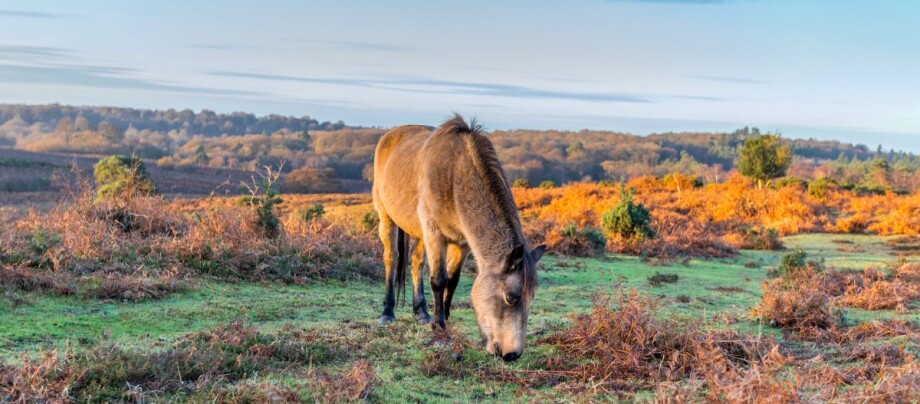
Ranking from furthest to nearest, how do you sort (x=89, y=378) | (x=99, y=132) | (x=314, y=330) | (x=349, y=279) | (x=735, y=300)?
(x=99, y=132), (x=349, y=279), (x=735, y=300), (x=314, y=330), (x=89, y=378)

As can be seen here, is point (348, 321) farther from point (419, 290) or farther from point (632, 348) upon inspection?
point (632, 348)

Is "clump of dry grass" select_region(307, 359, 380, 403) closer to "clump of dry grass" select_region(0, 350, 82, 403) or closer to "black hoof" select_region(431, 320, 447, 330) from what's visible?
"clump of dry grass" select_region(0, 350, 82, 403)

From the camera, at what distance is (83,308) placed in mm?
7543

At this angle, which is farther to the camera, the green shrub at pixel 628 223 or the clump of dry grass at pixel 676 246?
the green shrub at pixel 628 223

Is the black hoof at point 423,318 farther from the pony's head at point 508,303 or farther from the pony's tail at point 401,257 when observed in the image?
the pony's head at point 508,303

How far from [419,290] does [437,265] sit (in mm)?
1152

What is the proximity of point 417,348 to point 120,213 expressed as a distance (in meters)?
7.46

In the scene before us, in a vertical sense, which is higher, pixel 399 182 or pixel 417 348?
pixel 399 182

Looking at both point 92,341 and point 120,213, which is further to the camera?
A: point 120,213

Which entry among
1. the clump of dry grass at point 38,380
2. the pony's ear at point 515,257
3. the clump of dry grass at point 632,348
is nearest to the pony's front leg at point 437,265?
the clump of dry grass at point 632,348

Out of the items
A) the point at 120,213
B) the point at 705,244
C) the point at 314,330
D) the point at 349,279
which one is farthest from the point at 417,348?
the point at 705,244

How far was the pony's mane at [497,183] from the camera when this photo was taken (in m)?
5.67

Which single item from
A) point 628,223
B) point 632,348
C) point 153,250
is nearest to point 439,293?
point 632,348

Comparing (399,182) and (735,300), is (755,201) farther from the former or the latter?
(399,182)
